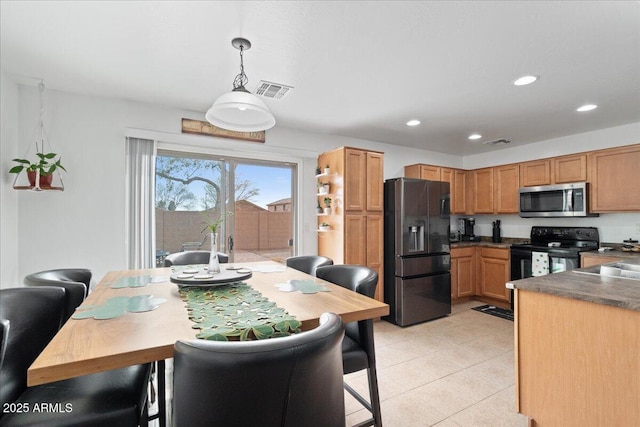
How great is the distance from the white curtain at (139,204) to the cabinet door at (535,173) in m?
4.95

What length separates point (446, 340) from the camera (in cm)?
323

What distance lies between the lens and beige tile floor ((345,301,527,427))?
1985 mm

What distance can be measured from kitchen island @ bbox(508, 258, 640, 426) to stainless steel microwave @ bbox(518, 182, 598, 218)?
2471 millimetres

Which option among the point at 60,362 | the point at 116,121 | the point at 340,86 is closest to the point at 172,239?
the point at 116,121

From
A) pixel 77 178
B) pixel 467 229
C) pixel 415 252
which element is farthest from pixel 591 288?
pixel 77 178

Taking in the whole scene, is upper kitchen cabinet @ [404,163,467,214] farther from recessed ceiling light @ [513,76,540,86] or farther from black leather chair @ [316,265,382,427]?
black leather chair @ [316,265,382,427]

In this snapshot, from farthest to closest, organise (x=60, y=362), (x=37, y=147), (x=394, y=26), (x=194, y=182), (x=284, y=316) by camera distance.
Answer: (x=194, y=182) < (x=37, y=147) < (x=394, y=26) < (x=284, y=316) < (x=60, y=362)

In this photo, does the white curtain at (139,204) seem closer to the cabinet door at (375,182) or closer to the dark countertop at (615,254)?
the cabinet door at (375,182)

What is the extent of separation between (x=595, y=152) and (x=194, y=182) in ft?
16.1

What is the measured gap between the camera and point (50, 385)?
49.2 inches

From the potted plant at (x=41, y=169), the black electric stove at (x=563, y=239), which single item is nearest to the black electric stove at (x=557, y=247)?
the black electric stove at (x=563, y=239)

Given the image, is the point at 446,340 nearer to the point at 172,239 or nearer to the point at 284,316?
the point at 284,316

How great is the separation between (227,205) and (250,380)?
10.3 feet

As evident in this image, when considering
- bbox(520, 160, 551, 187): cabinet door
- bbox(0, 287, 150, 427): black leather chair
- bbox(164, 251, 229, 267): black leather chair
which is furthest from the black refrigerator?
bbox(0, 287, 150, 427): black leather chair
